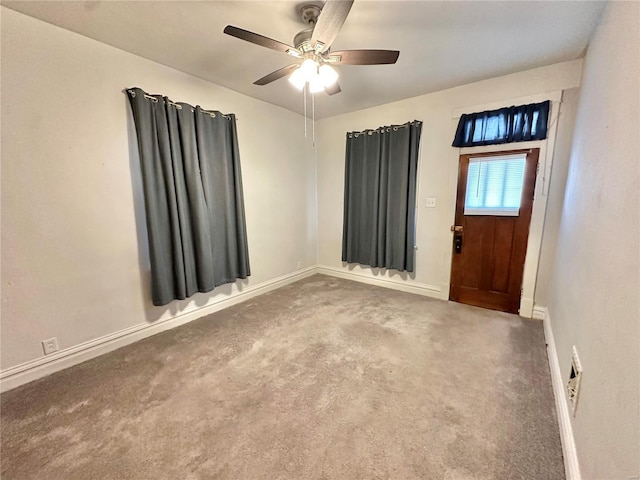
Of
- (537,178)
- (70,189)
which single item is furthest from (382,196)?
(70,189)

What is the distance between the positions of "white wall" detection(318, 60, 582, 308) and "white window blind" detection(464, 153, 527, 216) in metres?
0.18

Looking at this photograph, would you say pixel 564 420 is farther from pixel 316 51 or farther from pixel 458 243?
pixel 316 51

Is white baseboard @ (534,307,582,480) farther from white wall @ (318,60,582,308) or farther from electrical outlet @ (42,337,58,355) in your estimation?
electrical outlet @ (42,337,58,355)

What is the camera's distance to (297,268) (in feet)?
13.7

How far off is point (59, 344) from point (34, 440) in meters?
0.80

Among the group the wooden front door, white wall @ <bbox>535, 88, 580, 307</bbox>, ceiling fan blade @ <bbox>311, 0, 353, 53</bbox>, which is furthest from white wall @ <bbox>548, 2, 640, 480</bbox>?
ceiling fan blade @ <bbox>311, 0, 353, 53</bbox>

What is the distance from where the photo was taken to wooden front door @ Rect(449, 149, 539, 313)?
271 cm

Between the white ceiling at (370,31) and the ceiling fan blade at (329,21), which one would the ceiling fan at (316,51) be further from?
the white ceiling at (370,31)

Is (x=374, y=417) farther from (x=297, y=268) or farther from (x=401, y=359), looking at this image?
(x=297, y=268)

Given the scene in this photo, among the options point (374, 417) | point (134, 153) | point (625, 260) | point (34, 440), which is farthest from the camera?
point (134, 153)

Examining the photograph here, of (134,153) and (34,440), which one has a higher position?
(134,153)

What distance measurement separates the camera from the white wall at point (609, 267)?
2.76ft

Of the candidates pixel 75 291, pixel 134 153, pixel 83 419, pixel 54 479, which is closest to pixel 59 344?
pixel 75 291

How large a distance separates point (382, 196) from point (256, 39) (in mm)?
2419
